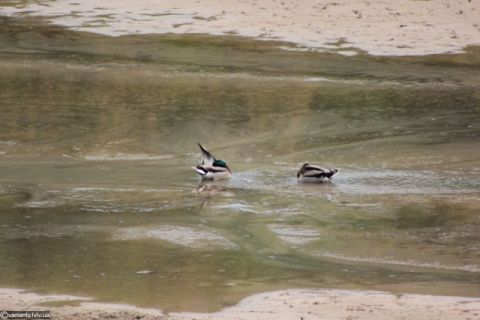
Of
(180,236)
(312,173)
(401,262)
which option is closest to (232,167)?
(312,173)

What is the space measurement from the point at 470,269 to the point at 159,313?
9.07 ft

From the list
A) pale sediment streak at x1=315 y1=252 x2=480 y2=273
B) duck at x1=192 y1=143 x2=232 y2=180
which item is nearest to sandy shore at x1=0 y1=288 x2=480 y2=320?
pale sediment streak at x1=315 y1=252 x2=480 y2=273

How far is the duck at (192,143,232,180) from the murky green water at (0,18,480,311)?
0.37 ft

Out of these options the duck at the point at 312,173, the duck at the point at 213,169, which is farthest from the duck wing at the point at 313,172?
the duck at the point at 213,169

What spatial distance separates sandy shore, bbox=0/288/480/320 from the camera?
824cm

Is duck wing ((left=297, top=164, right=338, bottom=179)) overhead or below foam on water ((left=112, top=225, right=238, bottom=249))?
overhead

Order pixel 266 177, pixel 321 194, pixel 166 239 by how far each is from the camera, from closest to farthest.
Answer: pixel 166 239 → pixel 321 194 → pixel 266 177

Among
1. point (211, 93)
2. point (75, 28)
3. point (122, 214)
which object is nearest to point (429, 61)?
point (211, 93)

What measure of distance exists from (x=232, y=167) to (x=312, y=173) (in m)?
1.49

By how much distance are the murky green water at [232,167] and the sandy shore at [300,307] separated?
24 cm

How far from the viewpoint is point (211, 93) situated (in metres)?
18.8

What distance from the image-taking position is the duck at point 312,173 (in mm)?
13109

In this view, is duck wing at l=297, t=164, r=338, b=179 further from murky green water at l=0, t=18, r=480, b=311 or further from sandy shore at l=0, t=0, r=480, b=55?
sandy shore at l=0, t=0, r=480, b=55

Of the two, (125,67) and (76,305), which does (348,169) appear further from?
(125,67)
